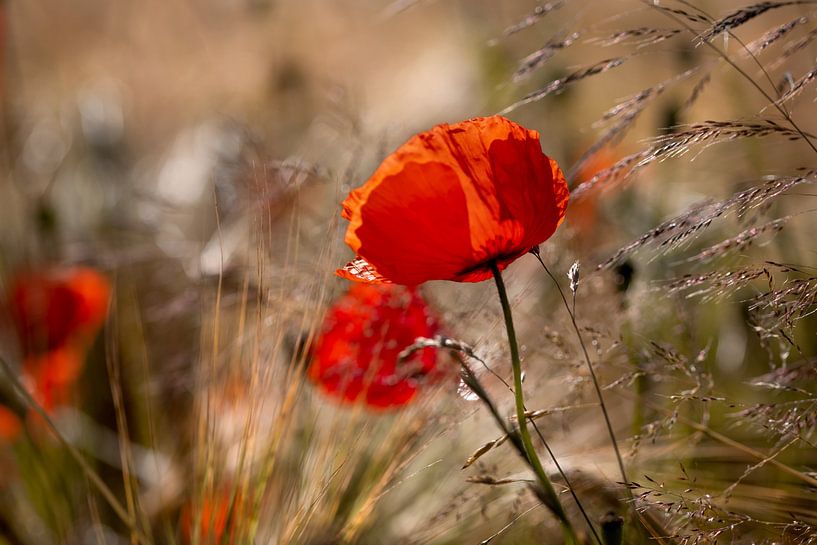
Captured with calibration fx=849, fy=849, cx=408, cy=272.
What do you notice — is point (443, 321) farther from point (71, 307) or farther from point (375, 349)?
point (71, 307)

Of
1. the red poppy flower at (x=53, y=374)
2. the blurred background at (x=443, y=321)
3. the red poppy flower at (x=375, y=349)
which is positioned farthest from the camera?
the red poppy flower at (x=53, y=374)

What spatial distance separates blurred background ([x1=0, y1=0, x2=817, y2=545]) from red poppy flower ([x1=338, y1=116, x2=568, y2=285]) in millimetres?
56

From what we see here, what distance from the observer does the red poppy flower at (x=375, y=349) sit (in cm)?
54

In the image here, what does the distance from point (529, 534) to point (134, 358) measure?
666 millimetres

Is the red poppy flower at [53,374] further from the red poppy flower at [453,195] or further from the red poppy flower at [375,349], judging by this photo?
the red poppy flower at [453,195]

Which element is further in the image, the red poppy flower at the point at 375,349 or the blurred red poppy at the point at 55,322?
the blurred red poppy at the point at 55,322

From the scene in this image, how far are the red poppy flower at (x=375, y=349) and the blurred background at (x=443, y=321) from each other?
0.06ft

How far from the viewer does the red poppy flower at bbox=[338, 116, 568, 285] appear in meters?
0.36

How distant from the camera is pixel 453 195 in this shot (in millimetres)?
362

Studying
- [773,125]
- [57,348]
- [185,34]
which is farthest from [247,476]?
[185,34]

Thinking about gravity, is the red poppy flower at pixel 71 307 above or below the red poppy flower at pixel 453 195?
above

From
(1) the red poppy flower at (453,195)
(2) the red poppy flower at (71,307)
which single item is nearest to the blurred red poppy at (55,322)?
(2) the red poppy flower at (71,307)

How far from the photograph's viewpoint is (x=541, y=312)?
0.75m

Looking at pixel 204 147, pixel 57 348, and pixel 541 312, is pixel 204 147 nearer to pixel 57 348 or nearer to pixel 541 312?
pixel 57 348
